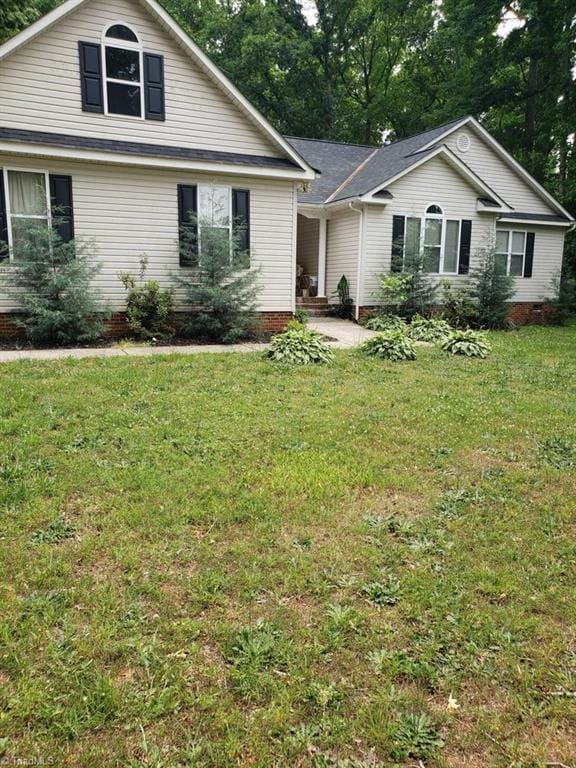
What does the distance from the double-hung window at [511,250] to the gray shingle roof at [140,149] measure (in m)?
8.27

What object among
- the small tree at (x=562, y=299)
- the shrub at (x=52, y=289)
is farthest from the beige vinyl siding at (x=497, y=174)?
the shrub at (x=52, y=289)

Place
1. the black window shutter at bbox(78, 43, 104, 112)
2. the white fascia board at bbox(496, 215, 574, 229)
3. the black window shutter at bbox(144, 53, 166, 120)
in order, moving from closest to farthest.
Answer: the black window shutter at bbox(78, 43, 104, 112)
the black window shutter at bbox(144, 53, 166, 120)
the white fascia board at bbox(496, 215, 574, 229)

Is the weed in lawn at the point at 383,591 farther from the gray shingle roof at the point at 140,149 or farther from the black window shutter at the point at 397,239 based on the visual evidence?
the black window shutter at the point at 397,239

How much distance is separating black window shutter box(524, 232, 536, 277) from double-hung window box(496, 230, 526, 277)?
120 millimetres

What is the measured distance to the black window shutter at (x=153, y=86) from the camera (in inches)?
420

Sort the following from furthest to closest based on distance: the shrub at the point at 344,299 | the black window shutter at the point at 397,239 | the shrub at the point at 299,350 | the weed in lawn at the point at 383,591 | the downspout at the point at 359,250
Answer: the shrub at the point at 344,299, the black window shutter at the point at 397,239, the downspout at the point at 359,250, the shrub at the point at 299,350, the weed in lawn at the point at 383,591

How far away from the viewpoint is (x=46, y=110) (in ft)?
32.8

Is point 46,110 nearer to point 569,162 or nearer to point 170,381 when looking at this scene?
point 170,381

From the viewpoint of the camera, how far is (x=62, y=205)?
407 inches

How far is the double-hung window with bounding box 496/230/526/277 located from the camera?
16953 mm

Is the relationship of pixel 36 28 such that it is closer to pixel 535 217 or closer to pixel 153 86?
pixel 153 86

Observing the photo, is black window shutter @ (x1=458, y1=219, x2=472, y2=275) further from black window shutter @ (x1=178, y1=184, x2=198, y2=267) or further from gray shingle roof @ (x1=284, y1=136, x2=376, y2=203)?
black window shutter @ (x1=178, y1=184, x2=198, y2=267)

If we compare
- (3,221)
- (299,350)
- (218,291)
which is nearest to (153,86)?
(3,221)

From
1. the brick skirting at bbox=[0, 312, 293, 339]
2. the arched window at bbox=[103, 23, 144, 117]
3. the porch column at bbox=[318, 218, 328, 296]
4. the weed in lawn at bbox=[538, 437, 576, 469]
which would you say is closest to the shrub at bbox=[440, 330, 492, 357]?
the brick skirting at bbox=[0, 312, 293, 339]
